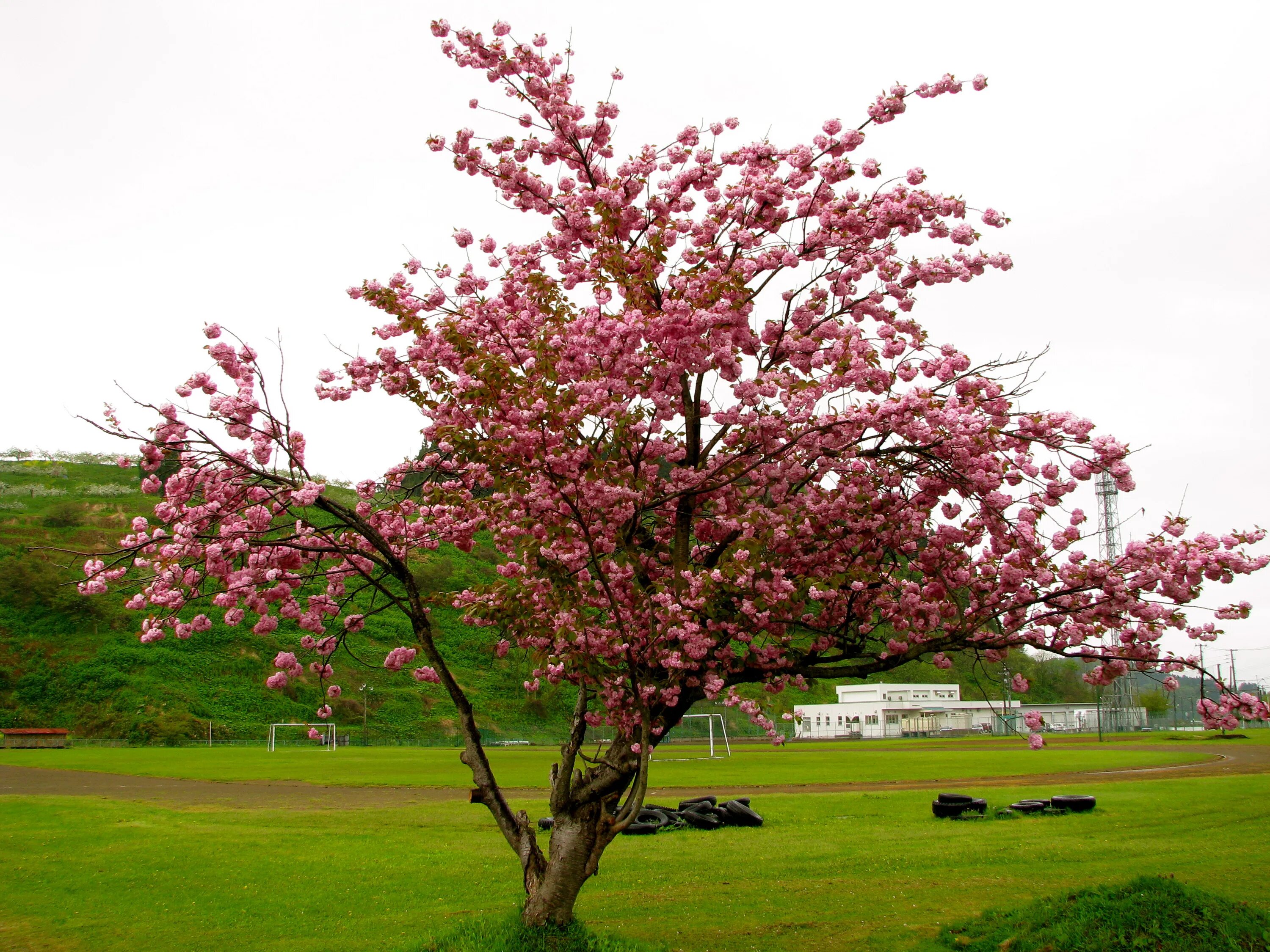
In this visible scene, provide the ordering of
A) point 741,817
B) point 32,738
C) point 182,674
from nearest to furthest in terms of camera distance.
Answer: point 741,817, point 32,738, point 182,674

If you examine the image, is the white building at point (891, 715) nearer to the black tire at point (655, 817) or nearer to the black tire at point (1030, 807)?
the black tire at point (1030, 807)

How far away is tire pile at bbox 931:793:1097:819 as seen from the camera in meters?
23.9

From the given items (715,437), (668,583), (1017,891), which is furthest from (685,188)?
(1017,891)

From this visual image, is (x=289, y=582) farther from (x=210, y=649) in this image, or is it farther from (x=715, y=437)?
(x=210, y=649)

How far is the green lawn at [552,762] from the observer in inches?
1497

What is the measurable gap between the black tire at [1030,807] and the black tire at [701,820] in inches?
313

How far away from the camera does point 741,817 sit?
22625mm

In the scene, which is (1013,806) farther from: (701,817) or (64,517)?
(64,517)

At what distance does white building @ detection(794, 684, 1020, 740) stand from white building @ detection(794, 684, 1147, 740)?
49mm

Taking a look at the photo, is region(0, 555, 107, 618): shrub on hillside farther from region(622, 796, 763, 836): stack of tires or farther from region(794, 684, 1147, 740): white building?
region(622, 796, 763, 836): stack of tires

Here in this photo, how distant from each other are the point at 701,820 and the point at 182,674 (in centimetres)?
6587

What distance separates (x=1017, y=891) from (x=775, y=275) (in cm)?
1014

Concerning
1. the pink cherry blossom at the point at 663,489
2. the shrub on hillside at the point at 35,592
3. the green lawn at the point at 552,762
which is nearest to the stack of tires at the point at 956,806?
the green lawn at the point at 552,762

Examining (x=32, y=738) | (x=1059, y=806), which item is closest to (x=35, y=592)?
(x=32, y=738)
